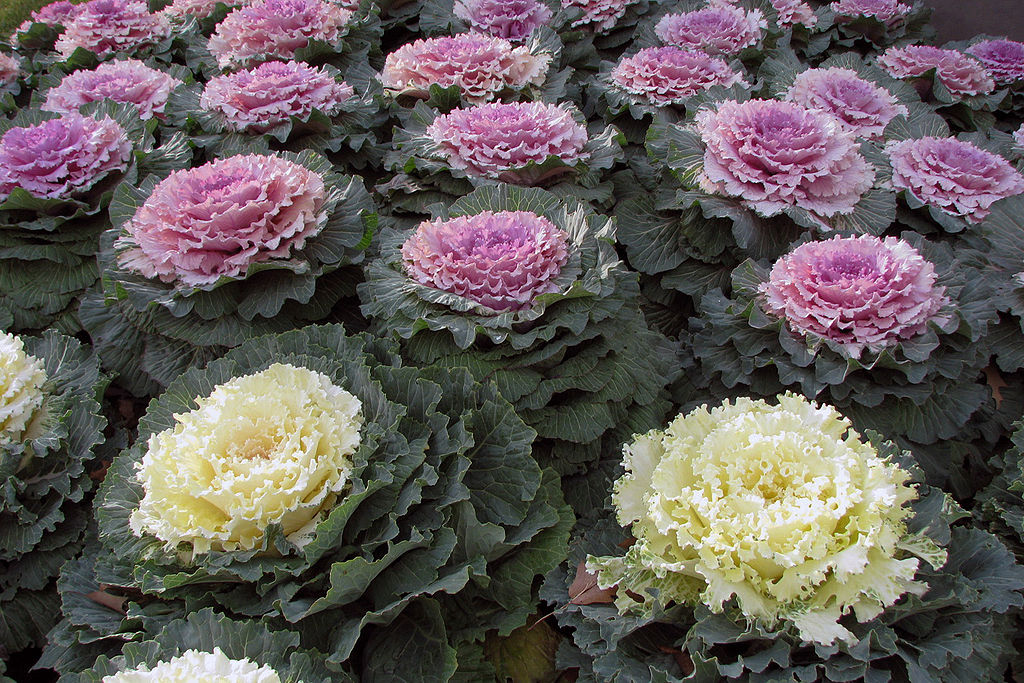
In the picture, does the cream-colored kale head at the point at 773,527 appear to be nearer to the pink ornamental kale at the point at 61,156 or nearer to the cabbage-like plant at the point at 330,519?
the cabbage-like plant at the point at 330,519

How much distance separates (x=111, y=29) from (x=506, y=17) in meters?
2.55

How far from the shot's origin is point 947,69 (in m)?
4.19

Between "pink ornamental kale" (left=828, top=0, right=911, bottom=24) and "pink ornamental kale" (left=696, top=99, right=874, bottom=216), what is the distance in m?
2.56

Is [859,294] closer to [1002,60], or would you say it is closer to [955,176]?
[955,176]

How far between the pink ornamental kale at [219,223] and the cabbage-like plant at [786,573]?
5.12ft

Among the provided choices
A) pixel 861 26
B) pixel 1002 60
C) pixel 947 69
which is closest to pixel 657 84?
pixel 947 69

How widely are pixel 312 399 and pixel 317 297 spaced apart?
87cm

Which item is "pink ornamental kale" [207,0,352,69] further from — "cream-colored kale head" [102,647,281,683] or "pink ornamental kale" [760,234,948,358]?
"cream-colored kale head" [102,647,281,683]

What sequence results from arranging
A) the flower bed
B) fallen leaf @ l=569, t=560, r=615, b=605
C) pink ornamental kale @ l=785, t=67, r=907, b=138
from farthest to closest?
pink ornamental kale @ l=785, t=67, r=907, b=138
fallen leaf @ l=569, t=560, r=615, b=605
the flower bed

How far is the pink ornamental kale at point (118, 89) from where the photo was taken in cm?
368

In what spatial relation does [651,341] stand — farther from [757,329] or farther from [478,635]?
[478,635]

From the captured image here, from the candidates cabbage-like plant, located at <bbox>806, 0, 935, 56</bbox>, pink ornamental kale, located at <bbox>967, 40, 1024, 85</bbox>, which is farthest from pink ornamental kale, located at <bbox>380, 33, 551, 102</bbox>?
pink ornamental kale, located at <bbox>967, 40, 1024, 85</bbox>

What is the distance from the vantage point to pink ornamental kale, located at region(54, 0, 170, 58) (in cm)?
443

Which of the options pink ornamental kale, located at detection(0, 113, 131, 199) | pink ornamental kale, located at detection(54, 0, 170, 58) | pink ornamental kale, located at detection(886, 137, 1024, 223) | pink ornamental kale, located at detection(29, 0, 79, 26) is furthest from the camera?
pink ornamental kale, located at detection(29, 0, 79, 26)
